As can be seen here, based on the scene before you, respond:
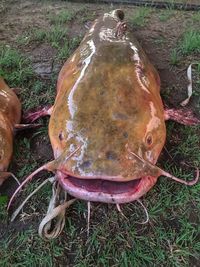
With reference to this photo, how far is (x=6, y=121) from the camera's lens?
10.3 ft

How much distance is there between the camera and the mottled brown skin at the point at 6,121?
9.57 ft

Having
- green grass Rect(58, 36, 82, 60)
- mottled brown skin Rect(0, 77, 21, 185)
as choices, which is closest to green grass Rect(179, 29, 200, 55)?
green grass Rect(58, 36, 82, 60)

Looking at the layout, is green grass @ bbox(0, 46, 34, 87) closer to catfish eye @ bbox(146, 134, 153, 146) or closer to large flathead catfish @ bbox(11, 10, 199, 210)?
large flathead catfish @ bbox(11, 10, 199, 210)

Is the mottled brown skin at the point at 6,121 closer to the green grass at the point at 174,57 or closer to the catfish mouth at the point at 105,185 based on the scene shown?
the catfish mouth at the point at 105,185

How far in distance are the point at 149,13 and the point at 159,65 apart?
1022 millimetres

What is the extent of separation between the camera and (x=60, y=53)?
4.14 metres

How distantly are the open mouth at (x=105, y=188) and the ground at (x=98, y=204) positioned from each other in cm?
24

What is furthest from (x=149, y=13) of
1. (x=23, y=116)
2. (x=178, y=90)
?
(x=23, y=116)

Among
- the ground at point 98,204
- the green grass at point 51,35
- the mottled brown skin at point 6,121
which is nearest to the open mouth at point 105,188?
the ground at point 98,204

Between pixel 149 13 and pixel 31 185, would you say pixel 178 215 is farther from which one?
pixel 149 13

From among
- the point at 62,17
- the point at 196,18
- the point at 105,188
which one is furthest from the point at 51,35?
the point at 105,188

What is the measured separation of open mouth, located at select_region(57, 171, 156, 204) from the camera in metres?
2.49

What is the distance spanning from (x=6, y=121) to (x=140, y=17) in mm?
2161

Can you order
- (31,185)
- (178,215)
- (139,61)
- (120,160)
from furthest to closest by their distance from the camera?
(139,61)
(31,185)
(178,215)
(120,160)
